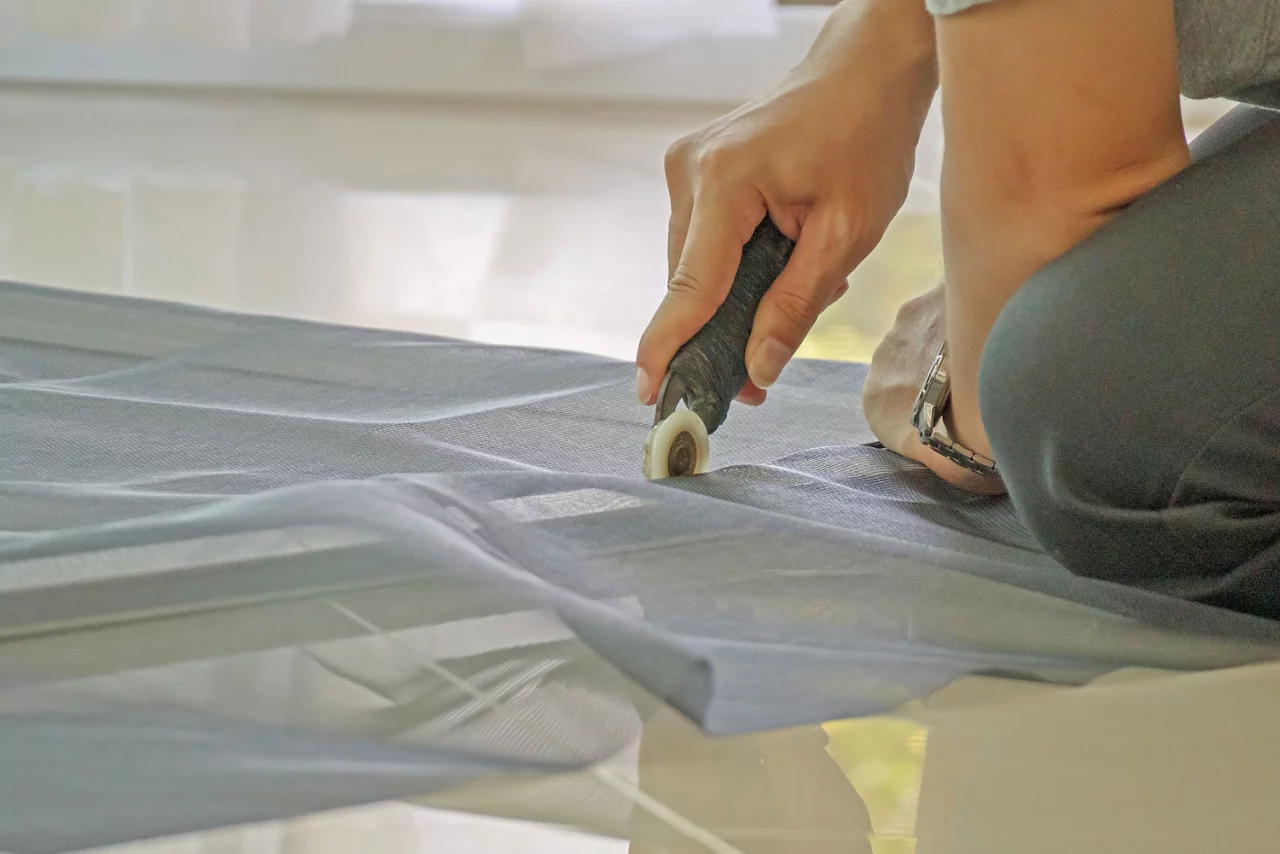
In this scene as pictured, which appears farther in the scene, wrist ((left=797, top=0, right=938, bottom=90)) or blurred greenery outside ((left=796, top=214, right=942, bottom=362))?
blurred greenery outside ((left=796, top=214, right=942, bottom=362))

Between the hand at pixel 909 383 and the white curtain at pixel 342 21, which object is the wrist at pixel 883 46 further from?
the white curtain at pixel 342 21

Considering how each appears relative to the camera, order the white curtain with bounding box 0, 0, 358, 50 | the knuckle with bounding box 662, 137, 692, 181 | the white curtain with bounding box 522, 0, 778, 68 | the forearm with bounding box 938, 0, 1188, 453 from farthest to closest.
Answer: the white curtain with bounding box 522, 0, 778, 68 → the white curtain with bounding box 0, 0, 358, 50 → the knuckle with bounding box 662, 137, 692, 181 → the forearm with bounding box 938, 0, 1188, 453

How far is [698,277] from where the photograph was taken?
2.65ft

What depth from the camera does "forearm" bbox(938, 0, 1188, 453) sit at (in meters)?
0.61

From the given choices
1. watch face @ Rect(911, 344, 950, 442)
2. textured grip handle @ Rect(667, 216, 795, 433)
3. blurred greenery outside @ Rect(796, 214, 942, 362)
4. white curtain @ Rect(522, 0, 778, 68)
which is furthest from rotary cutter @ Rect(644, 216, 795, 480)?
white curtain @ Rect(522, 0, 778, 68)

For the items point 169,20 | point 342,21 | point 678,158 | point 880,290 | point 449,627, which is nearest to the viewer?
point 449,627

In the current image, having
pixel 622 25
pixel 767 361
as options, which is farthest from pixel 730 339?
pixel 622 25

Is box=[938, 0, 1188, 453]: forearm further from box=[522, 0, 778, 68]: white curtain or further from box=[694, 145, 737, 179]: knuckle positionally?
box=[522, 0, 778, 68]: white curtain

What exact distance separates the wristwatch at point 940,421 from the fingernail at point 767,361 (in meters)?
0.09

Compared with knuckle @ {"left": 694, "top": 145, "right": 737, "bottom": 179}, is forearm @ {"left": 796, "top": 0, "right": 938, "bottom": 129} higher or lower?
higher

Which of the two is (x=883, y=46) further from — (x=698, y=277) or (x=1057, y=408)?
(x=1057, y=408)

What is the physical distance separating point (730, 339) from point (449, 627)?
31 centimetres

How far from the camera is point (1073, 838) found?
1.63 ft

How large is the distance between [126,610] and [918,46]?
63cm
